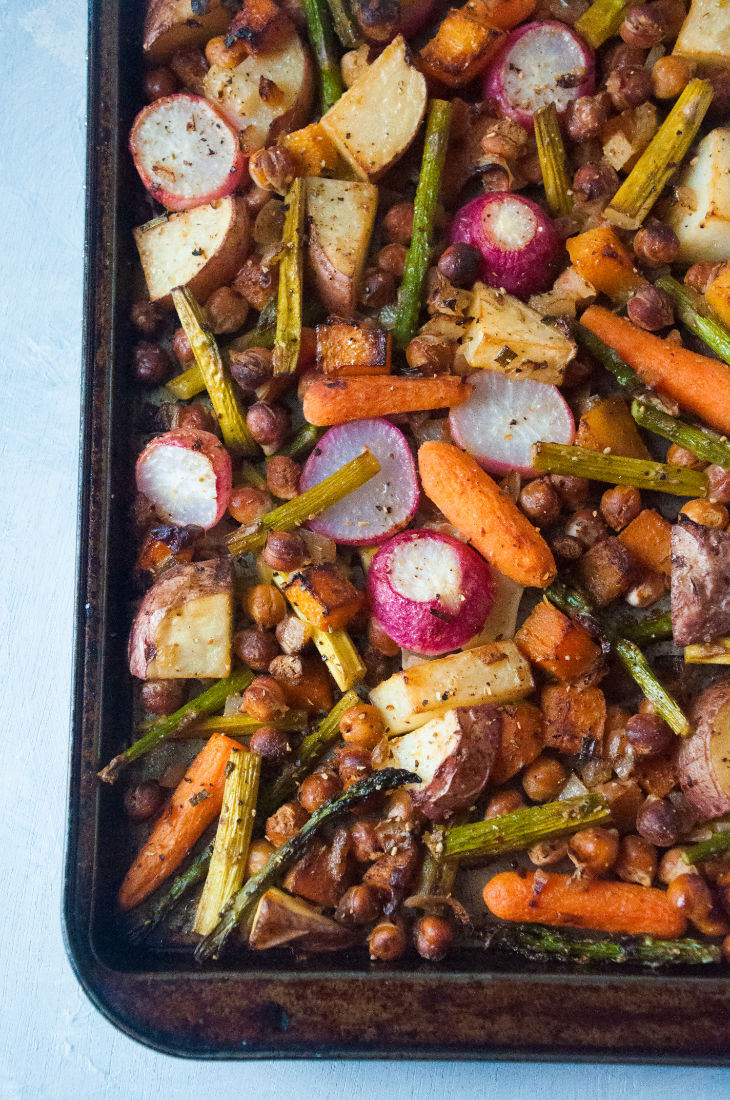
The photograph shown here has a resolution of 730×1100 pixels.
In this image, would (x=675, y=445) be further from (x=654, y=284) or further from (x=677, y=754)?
(x=677, y=754)

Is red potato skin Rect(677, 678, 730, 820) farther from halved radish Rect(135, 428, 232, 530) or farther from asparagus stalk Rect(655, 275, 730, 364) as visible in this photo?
halved radish Rect(135, 428, 232, 530)

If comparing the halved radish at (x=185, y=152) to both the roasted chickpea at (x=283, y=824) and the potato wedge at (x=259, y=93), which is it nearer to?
the potato wedge at (x=259, y=93)

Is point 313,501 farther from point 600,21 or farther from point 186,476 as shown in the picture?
point 600,21

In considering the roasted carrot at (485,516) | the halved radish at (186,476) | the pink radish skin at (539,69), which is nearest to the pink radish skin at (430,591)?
the roasted carrot at (485,516)

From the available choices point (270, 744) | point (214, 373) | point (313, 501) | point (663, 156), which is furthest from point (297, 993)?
point (663, 156)

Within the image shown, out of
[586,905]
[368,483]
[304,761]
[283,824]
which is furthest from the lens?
[368,483]

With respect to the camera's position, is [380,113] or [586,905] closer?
[586,905]
